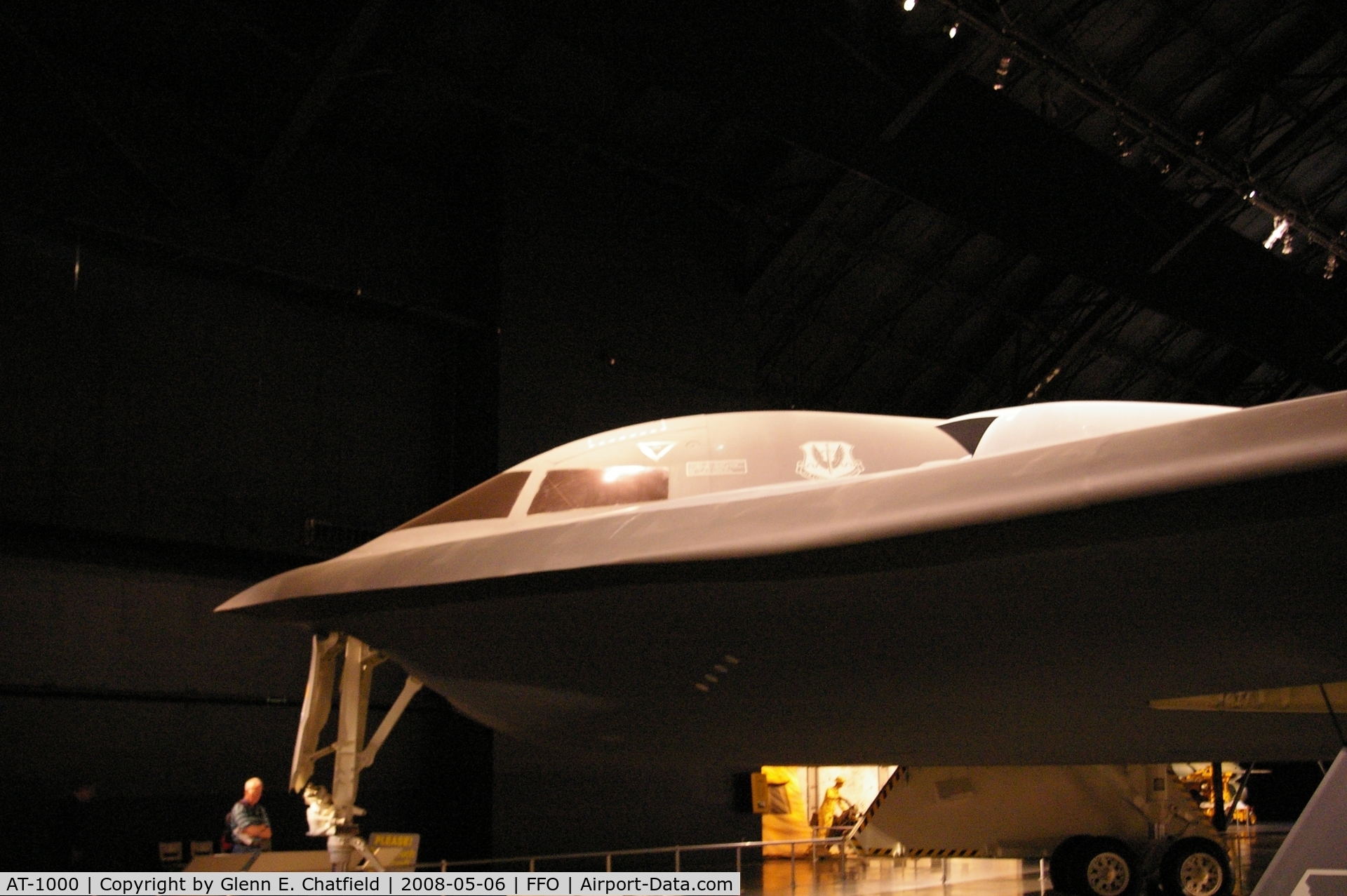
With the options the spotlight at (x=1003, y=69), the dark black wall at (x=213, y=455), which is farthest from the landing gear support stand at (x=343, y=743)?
the spotlight at (x=1003, y=69)

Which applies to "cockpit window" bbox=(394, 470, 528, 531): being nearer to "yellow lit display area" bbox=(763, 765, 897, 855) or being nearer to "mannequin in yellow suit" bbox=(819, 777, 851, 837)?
"yellow lit display area" bbox=(763, 765, 897, 855)

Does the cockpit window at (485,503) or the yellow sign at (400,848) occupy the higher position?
the cockpit window at (485,503)

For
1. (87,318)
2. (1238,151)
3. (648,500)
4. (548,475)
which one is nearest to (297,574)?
(548,475)

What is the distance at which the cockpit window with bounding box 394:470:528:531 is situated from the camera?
7.34 meters

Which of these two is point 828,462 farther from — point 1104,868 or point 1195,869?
point 1195,869

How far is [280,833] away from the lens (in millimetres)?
13734

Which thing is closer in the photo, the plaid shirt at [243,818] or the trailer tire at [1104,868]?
the plaid shirt at [243,818]

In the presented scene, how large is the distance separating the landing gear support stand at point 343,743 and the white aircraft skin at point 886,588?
0.49 m

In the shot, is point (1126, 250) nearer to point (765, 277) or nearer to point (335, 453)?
point (765, 277)

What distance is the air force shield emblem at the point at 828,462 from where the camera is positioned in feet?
23.4

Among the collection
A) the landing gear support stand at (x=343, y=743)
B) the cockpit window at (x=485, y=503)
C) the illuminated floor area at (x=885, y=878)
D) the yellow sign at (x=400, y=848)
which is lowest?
the illuminated floor area at (x=885, y=878)

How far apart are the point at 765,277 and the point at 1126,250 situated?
556 centimetres

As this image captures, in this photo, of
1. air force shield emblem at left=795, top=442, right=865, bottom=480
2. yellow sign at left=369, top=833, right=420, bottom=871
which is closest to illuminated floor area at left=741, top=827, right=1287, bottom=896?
yellow sign at left=369, top=833, right=420, bottom=871

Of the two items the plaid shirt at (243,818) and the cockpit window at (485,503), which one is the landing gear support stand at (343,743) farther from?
the plaid shirt at (243,818)
